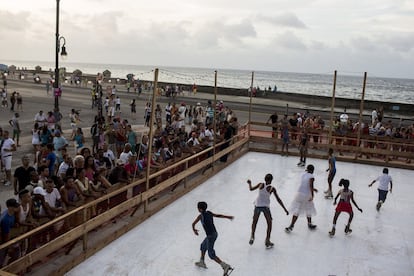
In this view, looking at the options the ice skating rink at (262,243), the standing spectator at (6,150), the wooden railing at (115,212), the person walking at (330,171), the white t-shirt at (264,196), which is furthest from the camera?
the person walking at (330,171)

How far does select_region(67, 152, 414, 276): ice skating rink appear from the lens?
319 inches

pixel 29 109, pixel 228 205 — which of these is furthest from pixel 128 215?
pixel 29 109

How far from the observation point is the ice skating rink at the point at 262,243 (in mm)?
8094

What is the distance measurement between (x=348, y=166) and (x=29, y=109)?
22316 mm

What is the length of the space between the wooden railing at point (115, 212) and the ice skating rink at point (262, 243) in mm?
265

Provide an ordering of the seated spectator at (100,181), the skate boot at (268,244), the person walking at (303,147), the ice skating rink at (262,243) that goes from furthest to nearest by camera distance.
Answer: the person walking at (303,147)
the seated spectator at (100,181)
the skate boot at (268,244)
the ice skating rink at (262,243)

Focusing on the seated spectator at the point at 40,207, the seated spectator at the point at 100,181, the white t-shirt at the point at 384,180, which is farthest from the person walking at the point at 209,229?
the white t-shirt at the point at 384,180

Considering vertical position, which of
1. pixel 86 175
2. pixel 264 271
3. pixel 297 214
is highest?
pixel 86 175

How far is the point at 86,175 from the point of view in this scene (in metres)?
9.38

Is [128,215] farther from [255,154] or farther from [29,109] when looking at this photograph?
[29,109]

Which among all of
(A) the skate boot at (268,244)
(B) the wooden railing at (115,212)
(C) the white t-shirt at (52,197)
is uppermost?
(C) the white t-shirt at (52,197)

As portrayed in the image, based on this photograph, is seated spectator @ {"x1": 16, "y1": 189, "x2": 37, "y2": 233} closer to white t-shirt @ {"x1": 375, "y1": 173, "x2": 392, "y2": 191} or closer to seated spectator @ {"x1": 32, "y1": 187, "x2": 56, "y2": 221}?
seated spectator @ {"x1": 32, "y1": 187, "x2": 56, "y2": 221}

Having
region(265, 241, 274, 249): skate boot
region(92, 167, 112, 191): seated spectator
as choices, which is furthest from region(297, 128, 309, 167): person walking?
region(92, 167, 112, 191): seated spectator

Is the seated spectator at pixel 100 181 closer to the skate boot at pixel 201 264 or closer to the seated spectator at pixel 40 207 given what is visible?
the seated spectator at pixel 40 207
